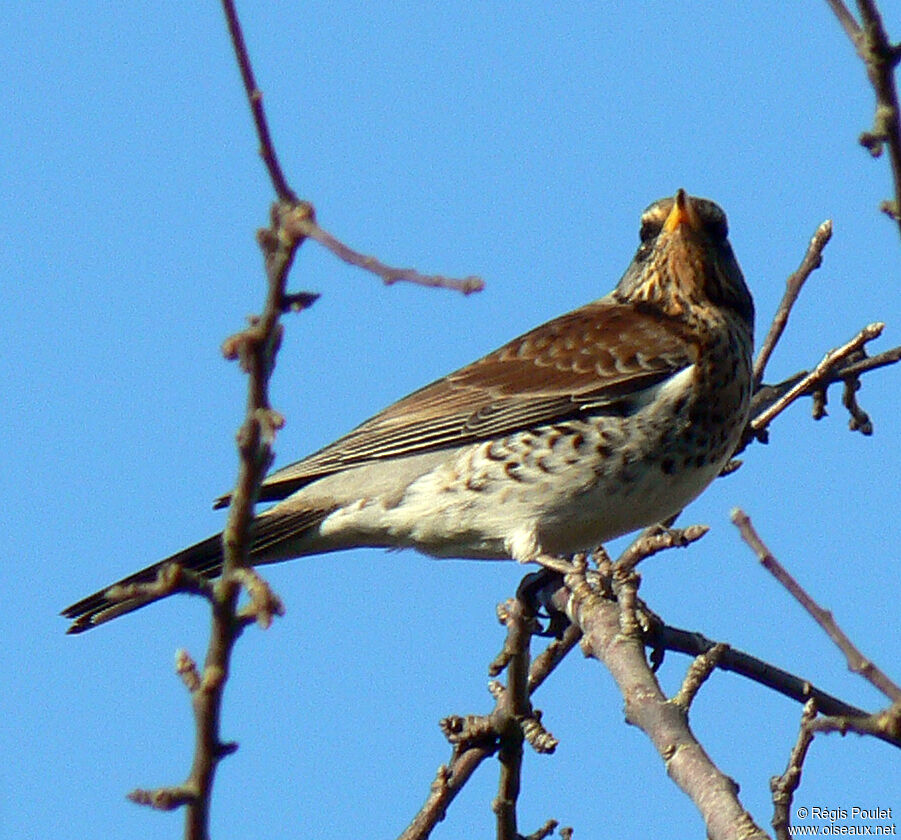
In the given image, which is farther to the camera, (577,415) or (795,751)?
(577,415)

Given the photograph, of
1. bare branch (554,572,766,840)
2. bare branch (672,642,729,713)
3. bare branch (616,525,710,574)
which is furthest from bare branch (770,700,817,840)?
bare branch (616,525,710,574)

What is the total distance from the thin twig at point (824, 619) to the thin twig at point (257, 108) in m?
1.10

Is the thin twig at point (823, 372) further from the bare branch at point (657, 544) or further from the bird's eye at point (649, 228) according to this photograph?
the bird's eye at point (649, 228)

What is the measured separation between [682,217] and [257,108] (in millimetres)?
5334

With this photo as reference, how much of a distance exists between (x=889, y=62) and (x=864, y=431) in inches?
139

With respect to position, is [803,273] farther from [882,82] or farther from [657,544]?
[882,82]

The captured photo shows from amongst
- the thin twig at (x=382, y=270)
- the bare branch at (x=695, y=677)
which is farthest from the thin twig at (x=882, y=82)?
the bare branch at (x=695, y=677)

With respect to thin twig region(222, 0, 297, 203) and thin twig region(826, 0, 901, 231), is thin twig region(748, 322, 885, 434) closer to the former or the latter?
thin twig region(826, 0, 901, 231)

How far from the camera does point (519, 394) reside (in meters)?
6.47

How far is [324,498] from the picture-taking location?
606 cm

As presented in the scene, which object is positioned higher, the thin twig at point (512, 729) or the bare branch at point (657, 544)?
the bare branch at point (657, 544)

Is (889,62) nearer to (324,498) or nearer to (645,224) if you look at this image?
(324,498)

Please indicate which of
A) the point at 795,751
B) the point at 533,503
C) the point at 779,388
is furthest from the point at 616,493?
the point at 795,751

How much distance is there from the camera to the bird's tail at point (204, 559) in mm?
4883
